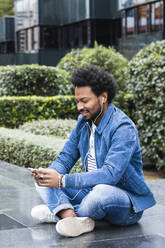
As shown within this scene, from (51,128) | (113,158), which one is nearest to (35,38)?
(51,128)

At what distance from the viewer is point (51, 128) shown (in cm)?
995

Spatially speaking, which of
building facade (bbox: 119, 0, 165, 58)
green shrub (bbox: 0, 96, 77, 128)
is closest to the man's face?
green shrub (bbox: 0, 96, 77, 128)

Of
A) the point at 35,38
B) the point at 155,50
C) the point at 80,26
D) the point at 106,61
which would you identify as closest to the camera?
the point at 155,50

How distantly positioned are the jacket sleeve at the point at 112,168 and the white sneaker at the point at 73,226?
0.32m

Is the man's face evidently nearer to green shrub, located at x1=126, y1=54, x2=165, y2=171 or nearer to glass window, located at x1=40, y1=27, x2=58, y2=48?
green shrub, located at x1=126, y1=54, x2=165, y2=171

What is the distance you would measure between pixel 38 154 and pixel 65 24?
21.9 meters

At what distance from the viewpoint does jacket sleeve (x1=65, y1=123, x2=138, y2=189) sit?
396 cm

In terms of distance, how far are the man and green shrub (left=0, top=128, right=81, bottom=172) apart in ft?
7.39

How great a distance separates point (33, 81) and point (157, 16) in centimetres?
1017

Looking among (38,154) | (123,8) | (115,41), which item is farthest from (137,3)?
(38,154)

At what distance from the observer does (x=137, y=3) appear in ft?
70.7

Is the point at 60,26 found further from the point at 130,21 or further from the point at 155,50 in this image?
the point at 155,50

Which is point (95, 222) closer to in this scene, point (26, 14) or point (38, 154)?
point (38, 154)

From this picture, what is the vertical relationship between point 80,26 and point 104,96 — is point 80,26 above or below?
above
